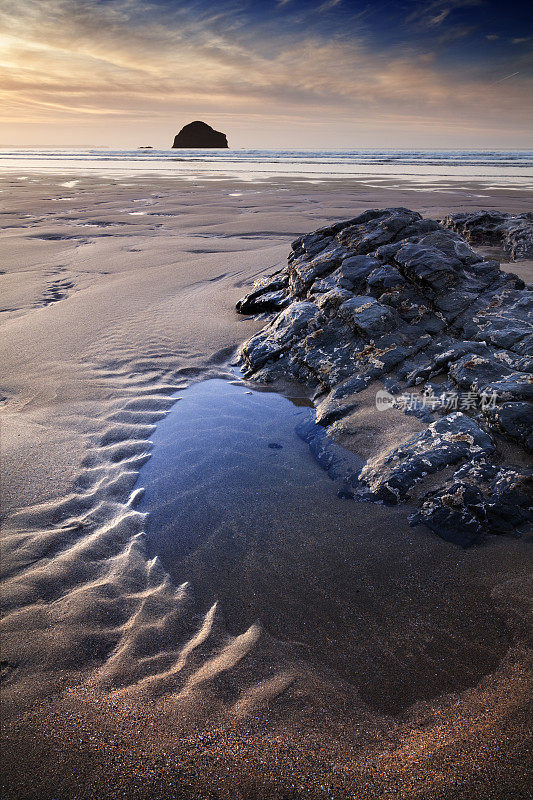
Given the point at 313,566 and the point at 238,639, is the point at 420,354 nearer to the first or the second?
the point at 313,566

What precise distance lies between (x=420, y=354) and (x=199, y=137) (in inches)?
4405

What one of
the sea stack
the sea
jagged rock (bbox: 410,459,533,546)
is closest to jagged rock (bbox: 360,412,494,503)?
jagged rock (bbox: 410,459,533,546)

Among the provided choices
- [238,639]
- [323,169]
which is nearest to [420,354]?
[238,639]

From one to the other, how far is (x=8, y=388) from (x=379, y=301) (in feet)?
11.3

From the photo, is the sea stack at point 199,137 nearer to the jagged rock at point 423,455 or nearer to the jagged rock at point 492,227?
the jagged rock at point 492,227

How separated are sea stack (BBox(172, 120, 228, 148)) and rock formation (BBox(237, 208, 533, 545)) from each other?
356ft

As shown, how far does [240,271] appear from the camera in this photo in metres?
7.23

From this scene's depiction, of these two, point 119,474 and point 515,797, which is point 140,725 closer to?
point 515,797

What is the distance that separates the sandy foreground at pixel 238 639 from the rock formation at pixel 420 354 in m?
0.24

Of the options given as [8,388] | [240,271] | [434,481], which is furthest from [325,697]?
[240,271]

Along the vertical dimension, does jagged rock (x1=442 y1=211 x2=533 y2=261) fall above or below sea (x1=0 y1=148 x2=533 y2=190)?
below

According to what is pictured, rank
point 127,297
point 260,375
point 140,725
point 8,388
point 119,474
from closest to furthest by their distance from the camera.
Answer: point 140,725
point 119,474
point 8,388
point 260,375
point 127,297

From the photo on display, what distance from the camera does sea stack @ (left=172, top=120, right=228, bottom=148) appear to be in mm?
95812

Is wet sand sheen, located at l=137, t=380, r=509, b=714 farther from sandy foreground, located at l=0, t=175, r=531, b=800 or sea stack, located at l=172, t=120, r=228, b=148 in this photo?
sea stack, located at l=172, t=120, r=228, b=148
